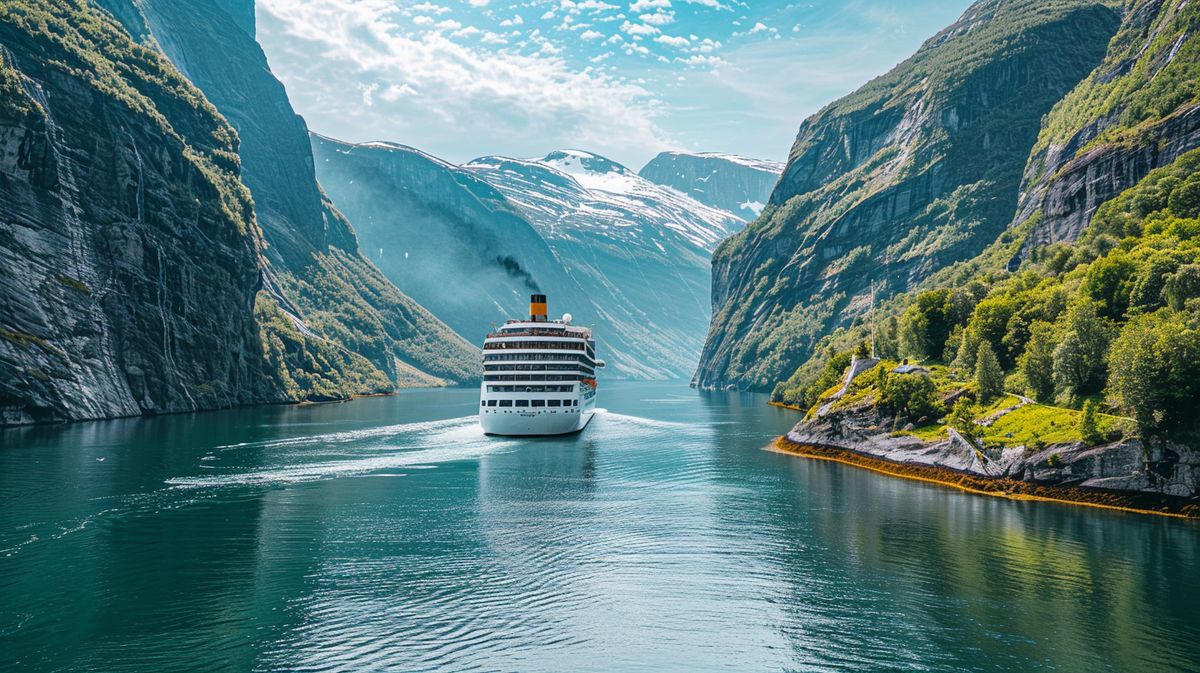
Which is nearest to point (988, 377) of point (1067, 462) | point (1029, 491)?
point (1029, 491)

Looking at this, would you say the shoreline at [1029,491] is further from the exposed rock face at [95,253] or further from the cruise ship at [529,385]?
the exposed rock face at [95,253]

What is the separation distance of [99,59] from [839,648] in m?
223

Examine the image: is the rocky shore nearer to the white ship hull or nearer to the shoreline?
the shoreline

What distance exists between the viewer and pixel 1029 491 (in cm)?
7100

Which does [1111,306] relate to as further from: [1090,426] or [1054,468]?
[1054,468]

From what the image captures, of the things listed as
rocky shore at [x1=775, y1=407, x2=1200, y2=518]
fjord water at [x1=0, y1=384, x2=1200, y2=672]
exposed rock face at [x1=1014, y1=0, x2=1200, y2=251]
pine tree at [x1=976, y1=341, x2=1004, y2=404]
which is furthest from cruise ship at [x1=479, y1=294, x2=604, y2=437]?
exposed rock face at [x1=1014, y1=0, x2=1200, y2=251]

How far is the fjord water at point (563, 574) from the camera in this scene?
36156mm

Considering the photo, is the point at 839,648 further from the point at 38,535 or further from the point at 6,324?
the point at 6,324

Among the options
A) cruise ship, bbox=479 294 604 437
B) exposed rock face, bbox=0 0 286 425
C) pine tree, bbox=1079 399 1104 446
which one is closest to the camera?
pine tree, bbox=1079 399 1104 446

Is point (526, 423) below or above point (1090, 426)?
below

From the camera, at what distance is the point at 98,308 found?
473 feet

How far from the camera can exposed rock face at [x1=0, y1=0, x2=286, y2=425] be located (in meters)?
128

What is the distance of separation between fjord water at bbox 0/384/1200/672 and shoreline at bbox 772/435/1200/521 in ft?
7.49

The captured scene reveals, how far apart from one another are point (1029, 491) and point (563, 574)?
46.5m
